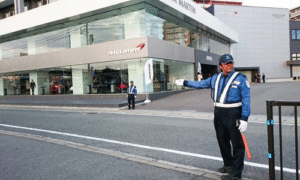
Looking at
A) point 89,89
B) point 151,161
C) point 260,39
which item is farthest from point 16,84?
point 260,39

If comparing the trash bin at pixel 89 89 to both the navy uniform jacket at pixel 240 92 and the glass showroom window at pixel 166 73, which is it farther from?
the navy uniform jacket at pixel 240 92

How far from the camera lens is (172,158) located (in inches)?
183

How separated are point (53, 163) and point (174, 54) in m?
18.5

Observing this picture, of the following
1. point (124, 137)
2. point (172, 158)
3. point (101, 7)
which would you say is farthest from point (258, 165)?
point (101, 7)

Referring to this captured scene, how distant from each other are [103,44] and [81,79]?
4570mm

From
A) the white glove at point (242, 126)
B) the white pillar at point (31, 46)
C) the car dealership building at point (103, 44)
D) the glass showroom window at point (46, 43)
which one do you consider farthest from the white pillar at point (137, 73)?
the white glove at point (242, 126)

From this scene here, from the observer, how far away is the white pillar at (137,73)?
19.1m

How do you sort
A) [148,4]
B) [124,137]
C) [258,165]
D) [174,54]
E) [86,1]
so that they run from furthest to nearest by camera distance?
1. [174,54]
2. [86,1]
3. [148,4]
4. [124,137]
5. [258,165]

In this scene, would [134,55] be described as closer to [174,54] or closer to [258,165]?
[174,54]

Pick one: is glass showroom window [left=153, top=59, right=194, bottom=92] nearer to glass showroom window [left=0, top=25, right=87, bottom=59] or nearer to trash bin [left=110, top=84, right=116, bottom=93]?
trash bin [left=110, top=84, right=116, bottom=93]

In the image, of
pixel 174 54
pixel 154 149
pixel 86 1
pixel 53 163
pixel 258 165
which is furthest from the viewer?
pixel 174 54

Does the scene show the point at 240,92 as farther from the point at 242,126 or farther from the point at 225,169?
the point at 225,169

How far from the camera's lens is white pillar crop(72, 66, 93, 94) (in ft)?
73.0

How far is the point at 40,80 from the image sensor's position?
1043 inches
